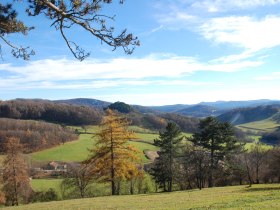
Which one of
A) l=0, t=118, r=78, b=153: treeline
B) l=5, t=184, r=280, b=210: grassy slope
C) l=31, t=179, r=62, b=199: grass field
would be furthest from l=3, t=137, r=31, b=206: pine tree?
l=0, t=118, r=78, b=153: treeline

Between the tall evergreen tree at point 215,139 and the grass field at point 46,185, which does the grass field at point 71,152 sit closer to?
the grass field at point 46,185

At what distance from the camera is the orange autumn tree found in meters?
46.8

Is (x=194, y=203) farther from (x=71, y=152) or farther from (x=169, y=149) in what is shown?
(x=71, y=152)

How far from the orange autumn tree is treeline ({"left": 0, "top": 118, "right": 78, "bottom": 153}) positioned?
273 feet

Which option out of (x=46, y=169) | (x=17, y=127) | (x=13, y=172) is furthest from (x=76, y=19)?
(x=17, y=127)

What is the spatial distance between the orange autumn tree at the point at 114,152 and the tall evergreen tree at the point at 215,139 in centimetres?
2055

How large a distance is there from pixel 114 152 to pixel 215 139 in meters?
23.9

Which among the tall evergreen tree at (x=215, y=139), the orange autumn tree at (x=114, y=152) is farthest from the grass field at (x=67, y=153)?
the orange autumn tree at (x=114, y=152)

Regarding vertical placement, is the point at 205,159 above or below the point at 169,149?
below

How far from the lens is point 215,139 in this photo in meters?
64.2

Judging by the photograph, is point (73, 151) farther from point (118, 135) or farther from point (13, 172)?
point (118, 135)

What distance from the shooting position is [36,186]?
3127 inches

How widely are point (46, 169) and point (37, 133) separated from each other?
4886 cm

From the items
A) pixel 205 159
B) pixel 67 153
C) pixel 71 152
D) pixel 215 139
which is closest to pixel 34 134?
pixel 67 153
